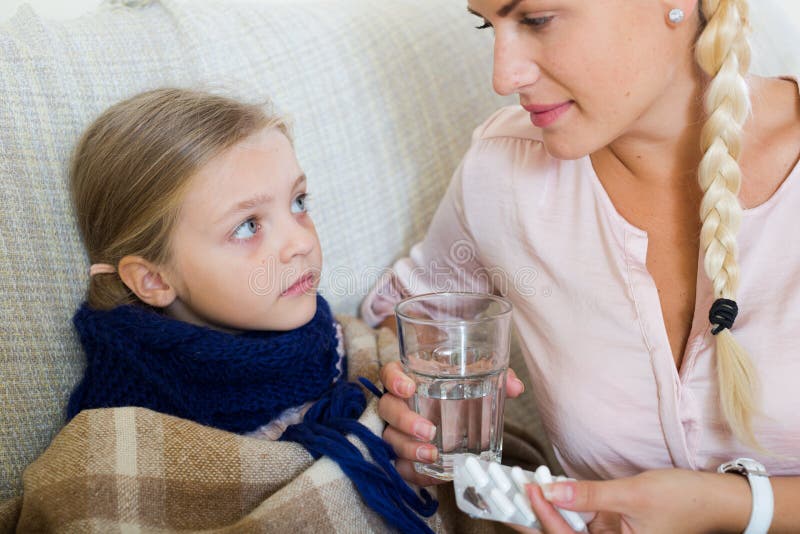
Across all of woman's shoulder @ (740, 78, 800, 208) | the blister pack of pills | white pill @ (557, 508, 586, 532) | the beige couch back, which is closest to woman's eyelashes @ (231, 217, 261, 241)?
the beige couch back

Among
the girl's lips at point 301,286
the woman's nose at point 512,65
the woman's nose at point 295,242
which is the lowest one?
the girl's lips at point 301,286

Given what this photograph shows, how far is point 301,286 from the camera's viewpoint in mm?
1126

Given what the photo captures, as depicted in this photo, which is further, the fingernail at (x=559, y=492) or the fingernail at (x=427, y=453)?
the fingernail at (x=427, y=453)

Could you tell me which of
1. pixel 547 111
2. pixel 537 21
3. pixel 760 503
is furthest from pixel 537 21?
pixel 760 503

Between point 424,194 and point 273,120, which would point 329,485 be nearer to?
point 273,120

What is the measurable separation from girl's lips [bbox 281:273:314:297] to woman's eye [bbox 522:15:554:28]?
1.56 feet

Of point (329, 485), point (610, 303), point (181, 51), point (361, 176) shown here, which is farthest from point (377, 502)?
point (181, 51)

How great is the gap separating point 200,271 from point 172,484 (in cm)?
30

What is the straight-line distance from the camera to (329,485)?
948mm

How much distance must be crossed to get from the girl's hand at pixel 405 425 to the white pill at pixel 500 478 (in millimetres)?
147

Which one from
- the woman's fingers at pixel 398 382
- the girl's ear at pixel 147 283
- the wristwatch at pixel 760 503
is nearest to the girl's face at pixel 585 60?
the woman's fingers at pixel 398 382

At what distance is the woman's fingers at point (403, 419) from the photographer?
3.15ft

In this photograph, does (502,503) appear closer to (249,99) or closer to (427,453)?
(427,453)

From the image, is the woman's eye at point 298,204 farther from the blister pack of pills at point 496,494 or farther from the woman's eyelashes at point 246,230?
the blister pack of pills at point 496,494
